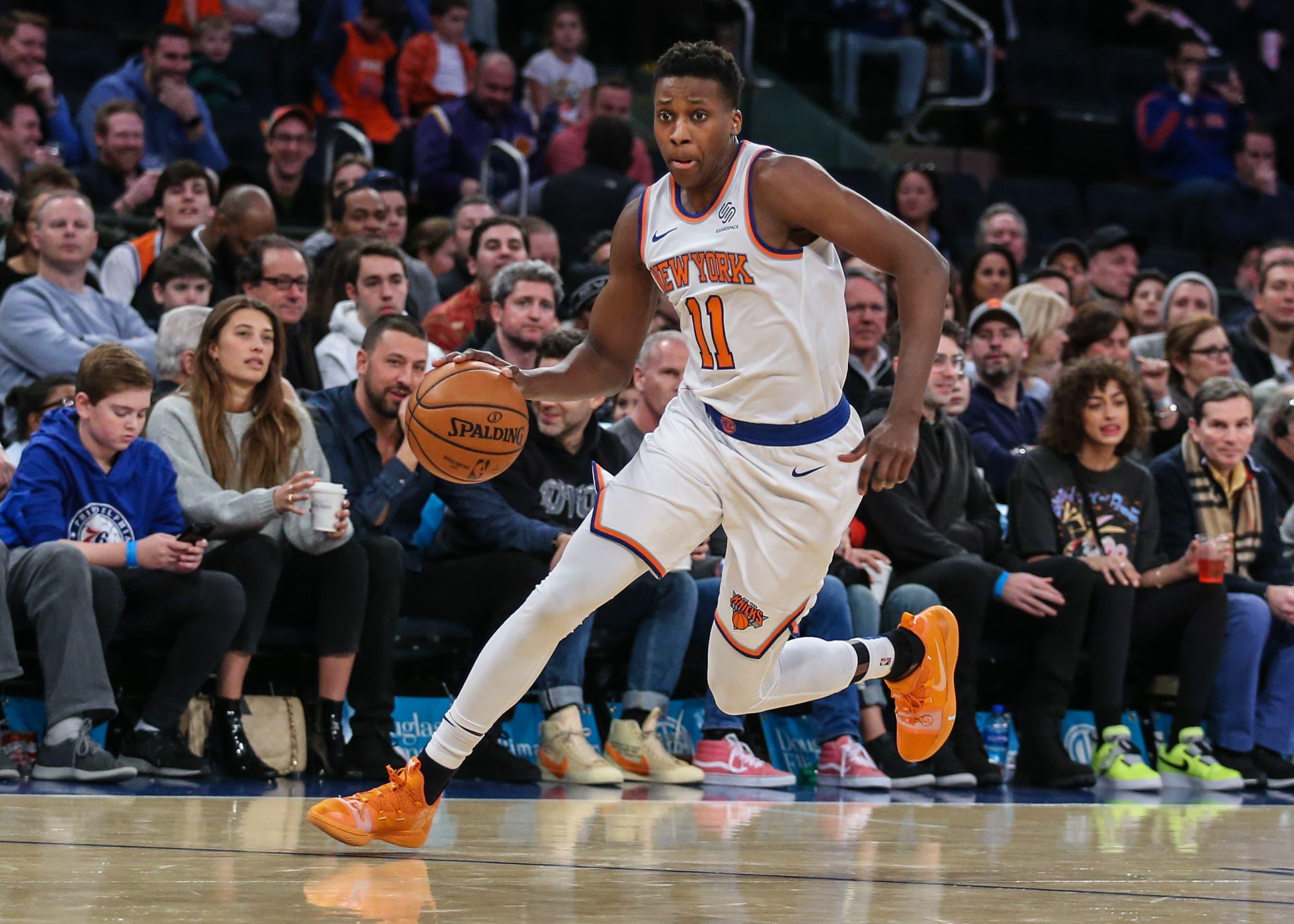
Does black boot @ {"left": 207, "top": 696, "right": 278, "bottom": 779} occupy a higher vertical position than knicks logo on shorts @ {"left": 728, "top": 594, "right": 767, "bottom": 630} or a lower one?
lower

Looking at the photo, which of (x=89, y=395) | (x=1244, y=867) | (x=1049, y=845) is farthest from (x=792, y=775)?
(x=89, y=395)

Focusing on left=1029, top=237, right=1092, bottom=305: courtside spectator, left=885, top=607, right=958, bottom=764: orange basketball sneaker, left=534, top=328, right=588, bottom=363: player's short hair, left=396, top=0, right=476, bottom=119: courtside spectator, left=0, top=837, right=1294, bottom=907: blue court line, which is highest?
left=396, top=0, right=476, bottom=119: courtside spectator

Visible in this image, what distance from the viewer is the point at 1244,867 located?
14.4 ft

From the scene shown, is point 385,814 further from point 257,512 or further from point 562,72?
point 562,72

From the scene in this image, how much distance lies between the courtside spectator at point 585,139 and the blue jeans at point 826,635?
418cm

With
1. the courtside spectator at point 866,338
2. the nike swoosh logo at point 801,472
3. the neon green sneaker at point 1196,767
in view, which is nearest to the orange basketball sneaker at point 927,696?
the nike swoosh logo at point 801,472

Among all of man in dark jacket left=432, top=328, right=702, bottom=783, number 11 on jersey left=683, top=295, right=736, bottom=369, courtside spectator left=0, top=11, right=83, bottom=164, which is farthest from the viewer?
courtside spectator left=0, top=11, right=83, bottom=164

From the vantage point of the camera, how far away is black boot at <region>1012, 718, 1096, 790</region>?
6547 mm

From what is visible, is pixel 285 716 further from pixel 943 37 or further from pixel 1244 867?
pixel 943 37

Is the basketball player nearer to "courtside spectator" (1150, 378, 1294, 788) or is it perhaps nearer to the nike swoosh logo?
the nike swoosh logo

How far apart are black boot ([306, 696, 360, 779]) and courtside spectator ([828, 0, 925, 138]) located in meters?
7.66

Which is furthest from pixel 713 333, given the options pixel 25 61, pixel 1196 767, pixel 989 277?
pixel 25 61

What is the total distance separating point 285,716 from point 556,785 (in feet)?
3.08

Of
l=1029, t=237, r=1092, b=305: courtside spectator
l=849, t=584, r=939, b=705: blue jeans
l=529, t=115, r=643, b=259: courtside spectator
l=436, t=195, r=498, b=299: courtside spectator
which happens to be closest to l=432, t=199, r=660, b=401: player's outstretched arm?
l=849, t=584, r=939, b=705: blue jeans
